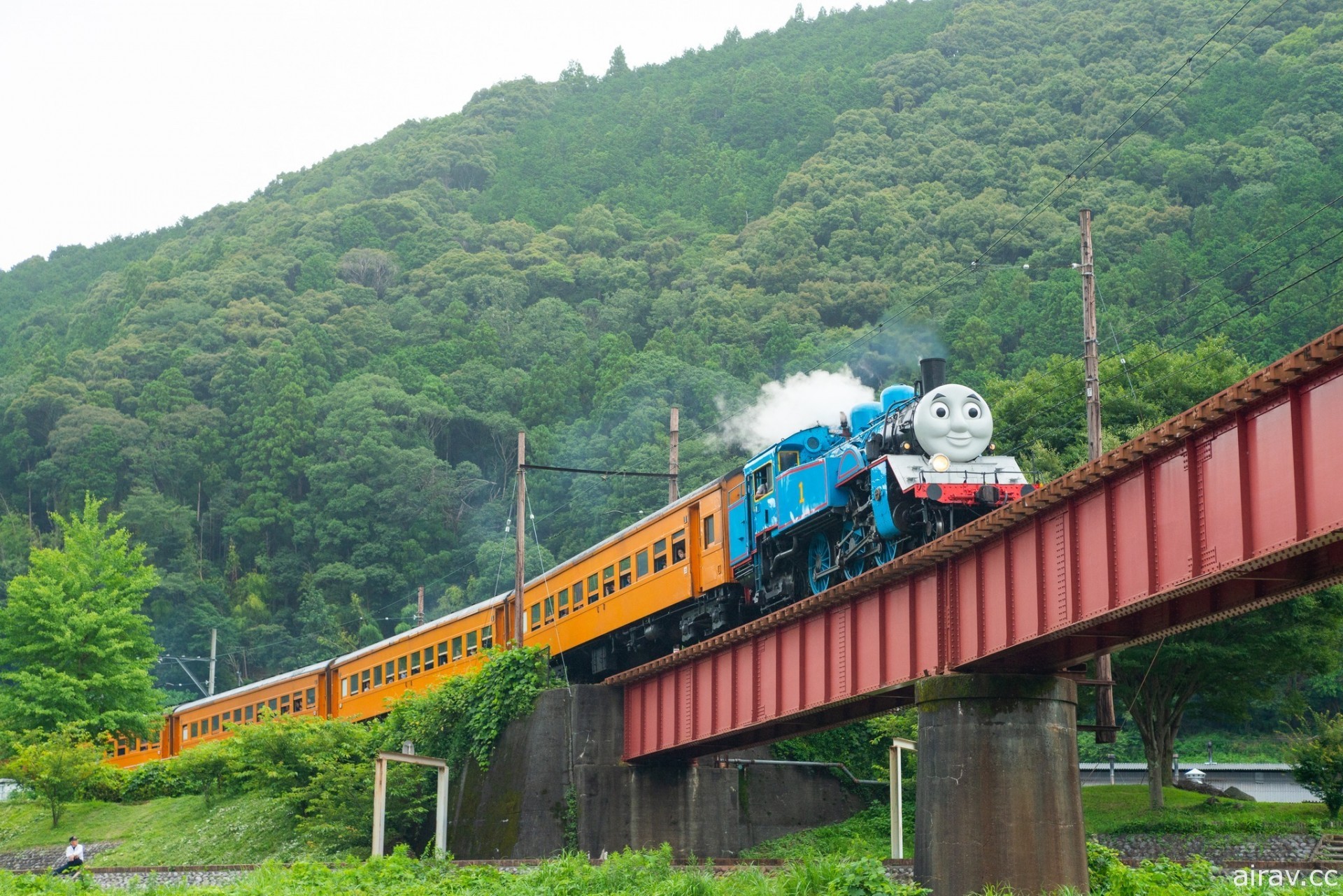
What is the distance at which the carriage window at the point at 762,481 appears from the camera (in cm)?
3136

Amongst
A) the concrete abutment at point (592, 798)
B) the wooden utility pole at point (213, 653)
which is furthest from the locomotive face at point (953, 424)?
the wooden utility pole at point (213, 653)

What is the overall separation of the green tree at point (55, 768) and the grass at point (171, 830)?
65 centimetres

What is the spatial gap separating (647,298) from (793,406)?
47448 mm

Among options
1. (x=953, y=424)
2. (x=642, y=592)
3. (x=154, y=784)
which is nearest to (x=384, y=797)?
(x=642, y=592)

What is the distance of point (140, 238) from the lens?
169000 mm

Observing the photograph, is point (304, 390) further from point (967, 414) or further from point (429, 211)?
point (967, 414)

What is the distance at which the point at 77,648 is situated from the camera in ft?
176

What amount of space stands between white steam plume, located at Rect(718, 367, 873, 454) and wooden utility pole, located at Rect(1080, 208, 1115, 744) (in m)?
16.2

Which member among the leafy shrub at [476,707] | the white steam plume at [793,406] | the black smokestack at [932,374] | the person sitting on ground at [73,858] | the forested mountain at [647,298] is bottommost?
the person sitting on ground at [73,858]

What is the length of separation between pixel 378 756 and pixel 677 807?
317 inches

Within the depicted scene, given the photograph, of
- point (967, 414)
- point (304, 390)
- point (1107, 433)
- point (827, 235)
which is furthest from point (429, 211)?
point (967, 414)

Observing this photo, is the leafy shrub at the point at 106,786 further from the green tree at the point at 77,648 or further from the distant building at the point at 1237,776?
the distant building at the point at 1237,776

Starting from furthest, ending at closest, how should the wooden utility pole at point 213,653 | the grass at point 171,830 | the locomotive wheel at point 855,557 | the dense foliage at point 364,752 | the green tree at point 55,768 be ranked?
1. the wooden utility pole at point 213,653
2. the green tree at point 55,768
3. the grass at point 171,830
4. the dense foliage at point 364,752
5. the locomotive wheel at point 855,557

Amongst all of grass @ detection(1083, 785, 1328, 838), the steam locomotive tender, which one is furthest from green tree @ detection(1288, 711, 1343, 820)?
the steam locomotive tender
